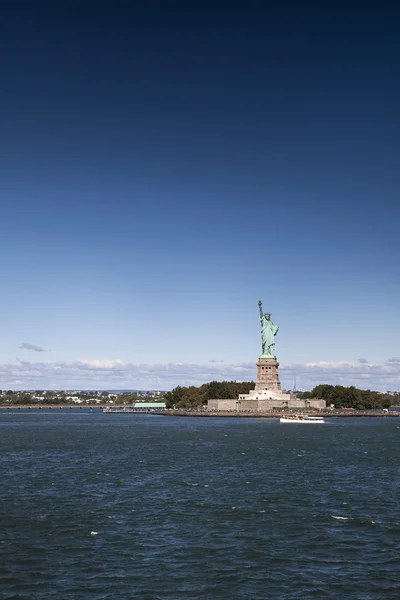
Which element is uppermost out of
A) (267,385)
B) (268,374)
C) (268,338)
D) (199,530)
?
(268,338)

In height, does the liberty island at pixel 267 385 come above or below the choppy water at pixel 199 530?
above

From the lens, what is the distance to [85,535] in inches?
1130

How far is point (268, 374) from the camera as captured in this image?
17650 cm

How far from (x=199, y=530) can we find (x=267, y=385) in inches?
5881

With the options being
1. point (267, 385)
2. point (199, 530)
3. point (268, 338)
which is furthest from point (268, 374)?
point (199, 530)

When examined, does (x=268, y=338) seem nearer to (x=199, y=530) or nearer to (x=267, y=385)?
(x=267, y=385)

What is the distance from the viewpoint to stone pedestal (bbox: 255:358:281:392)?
175m

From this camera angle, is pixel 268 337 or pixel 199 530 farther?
pixel 268 337

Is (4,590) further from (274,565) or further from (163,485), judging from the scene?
(163,485)

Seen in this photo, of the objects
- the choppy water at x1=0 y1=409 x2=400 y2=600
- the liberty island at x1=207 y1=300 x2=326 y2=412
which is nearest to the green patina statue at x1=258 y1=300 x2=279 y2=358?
the liberty island at x1=207 y1=300 x2=326 y2=412

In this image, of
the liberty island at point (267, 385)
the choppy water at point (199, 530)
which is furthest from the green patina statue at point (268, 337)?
the choppy water at point (199, 530)

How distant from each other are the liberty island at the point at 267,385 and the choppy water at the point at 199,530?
11670 cm

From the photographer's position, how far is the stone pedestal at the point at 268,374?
574ft

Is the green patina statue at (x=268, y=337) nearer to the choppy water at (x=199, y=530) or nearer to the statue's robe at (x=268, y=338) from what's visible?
the statue's robe at (x=268, y=338)
